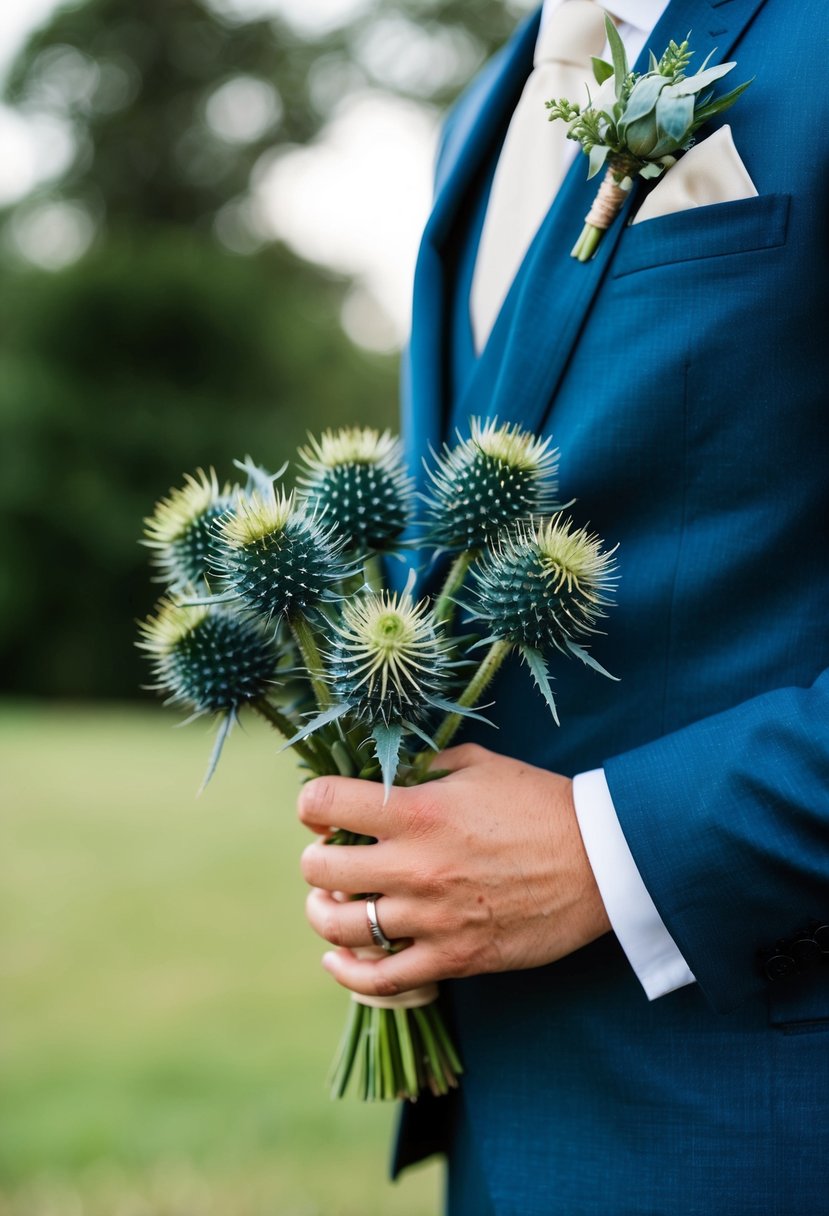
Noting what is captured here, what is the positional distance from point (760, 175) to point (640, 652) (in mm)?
637

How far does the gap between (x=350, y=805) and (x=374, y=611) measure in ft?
0.93

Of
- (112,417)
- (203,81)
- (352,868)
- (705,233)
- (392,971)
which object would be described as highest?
(203,81)

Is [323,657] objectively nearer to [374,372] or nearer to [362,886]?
[362,886]

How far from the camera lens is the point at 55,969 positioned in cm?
559

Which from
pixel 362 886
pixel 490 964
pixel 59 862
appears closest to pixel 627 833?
pixel 490 964

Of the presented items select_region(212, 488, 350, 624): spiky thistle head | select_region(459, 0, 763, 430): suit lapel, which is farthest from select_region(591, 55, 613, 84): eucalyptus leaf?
select_region(212, 488, 350, 624): spiky thistle head

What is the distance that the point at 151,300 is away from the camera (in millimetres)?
18297

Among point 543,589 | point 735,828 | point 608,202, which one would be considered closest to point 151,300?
point 608,202

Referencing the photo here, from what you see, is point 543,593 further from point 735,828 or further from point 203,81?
point 203,81

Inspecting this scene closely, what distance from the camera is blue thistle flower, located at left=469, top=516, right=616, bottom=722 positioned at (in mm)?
1351

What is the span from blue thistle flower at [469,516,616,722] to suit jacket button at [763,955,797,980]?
42 centimetres

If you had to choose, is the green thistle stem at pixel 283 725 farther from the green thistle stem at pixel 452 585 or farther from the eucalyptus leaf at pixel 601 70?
the eucalyptus leaf at pixel 601 70

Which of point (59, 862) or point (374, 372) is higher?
point (374, 372)

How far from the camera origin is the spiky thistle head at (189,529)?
162cm
